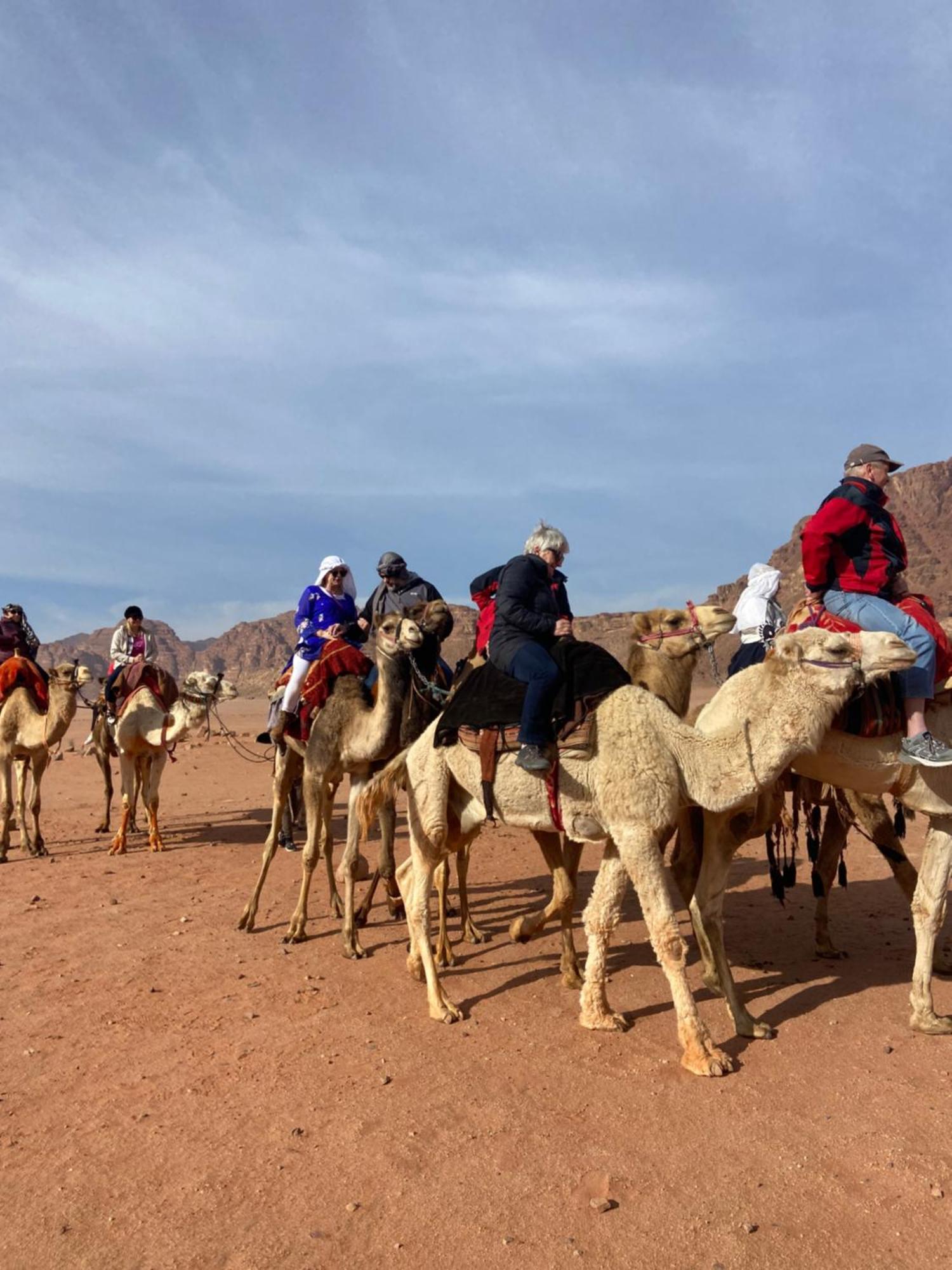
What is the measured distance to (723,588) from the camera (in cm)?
7994

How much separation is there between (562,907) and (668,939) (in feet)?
5.50

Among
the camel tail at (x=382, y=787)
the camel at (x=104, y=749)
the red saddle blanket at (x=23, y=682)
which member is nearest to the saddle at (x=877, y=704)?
the camel tail at (x=382, y=787)

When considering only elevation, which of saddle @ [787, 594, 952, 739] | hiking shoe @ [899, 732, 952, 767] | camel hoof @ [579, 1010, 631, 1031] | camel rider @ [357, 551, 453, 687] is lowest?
camel hoof @ [579, 1010, 631, 1031]

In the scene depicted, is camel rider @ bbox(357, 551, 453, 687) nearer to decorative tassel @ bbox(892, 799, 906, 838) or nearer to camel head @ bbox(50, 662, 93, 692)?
decorative tassel @ bbox(892, 799, 906, 838)

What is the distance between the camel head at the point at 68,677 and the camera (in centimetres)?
1390

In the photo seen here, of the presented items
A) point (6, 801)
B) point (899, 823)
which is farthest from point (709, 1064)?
point (6, 801)

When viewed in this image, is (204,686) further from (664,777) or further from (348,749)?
(664,777)

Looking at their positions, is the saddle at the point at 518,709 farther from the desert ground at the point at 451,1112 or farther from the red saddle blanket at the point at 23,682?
the red saddle blanket at the point at 23,682

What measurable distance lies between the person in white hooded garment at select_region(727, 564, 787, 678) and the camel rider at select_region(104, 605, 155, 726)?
9767mm

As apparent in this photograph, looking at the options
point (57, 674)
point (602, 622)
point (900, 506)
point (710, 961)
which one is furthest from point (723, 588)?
point (710, 961)

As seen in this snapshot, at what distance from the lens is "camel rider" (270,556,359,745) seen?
965 centimetres

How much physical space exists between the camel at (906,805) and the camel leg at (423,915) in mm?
1774

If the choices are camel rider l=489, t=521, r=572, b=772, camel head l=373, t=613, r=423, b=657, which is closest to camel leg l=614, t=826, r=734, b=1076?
camel rider l=489, t=521, r=572, b=772

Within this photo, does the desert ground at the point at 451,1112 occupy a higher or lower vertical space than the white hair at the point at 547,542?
lower
